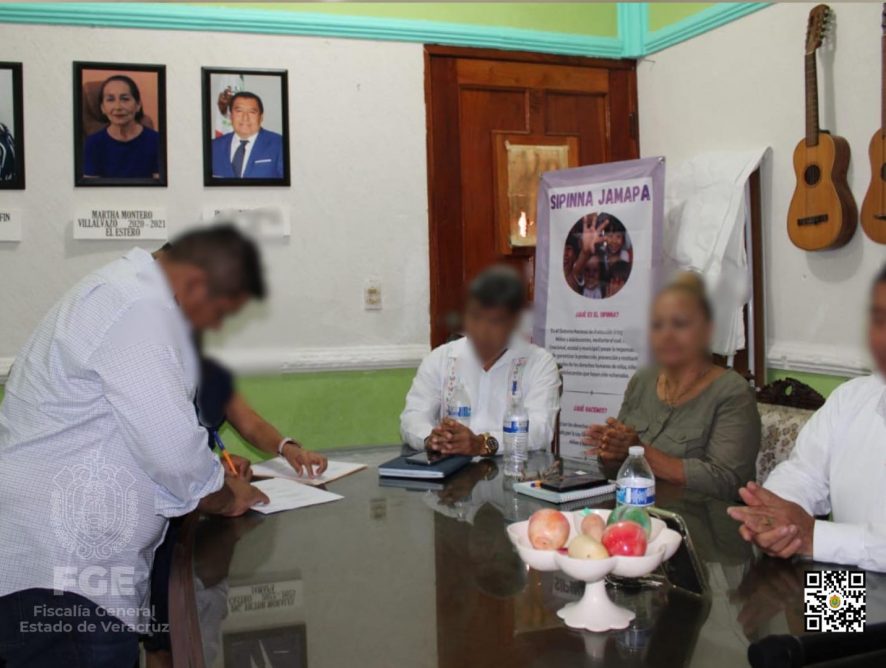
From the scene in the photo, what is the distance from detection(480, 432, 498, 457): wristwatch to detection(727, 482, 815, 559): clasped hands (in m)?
0.93

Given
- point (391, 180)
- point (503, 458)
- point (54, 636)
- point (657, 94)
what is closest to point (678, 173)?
A: point (657, 94)

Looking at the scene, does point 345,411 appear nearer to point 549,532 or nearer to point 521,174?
point 521,174

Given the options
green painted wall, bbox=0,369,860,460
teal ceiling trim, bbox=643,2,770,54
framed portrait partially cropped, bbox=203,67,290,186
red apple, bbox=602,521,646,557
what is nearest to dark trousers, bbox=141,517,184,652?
framed portrait partially cropped, bbox=203,67,290,186

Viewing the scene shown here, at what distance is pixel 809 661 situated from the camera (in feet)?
2.74

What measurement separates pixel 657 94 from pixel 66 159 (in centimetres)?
264

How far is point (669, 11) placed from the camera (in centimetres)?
368

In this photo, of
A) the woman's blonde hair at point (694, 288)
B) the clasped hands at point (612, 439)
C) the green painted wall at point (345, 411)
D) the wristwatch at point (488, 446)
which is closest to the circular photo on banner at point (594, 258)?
the clasped hands at point (612, 439)

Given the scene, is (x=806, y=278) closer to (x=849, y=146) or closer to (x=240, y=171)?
(x=849, y=146)

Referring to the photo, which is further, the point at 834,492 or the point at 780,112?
the point at 780,112

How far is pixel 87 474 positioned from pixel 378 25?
278 centimetres

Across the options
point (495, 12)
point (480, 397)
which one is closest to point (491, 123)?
point (495, 12)

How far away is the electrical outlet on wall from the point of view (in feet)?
11.3

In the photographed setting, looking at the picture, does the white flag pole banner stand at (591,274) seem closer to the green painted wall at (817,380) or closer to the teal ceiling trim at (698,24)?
the green painted wall at (817,380)

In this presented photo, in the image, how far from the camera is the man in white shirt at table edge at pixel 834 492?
1.31 metres
